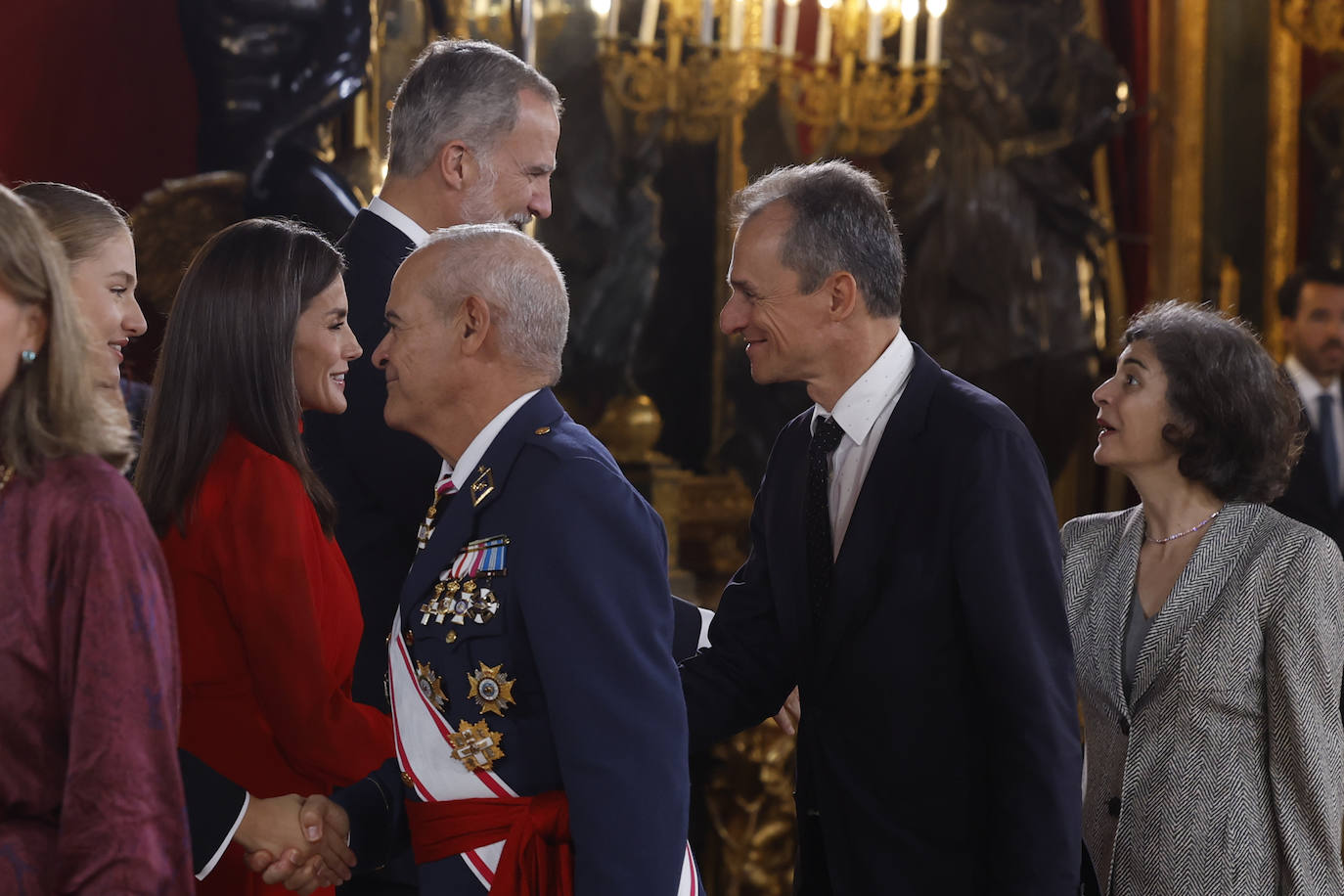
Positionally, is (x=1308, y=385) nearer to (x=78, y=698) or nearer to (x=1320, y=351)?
(x=1320, y=351)

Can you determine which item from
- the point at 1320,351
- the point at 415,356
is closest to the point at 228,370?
the point at 415,356

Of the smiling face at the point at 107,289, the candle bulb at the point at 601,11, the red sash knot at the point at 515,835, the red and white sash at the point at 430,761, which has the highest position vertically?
the candle bulb at the point at 601,11

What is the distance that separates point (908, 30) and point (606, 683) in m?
4.91

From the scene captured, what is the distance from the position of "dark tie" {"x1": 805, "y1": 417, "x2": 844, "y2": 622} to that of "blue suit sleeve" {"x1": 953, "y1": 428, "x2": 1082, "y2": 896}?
0.27m

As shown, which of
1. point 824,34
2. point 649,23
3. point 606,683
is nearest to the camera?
point 606,683

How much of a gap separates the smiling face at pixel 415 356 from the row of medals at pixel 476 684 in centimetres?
27

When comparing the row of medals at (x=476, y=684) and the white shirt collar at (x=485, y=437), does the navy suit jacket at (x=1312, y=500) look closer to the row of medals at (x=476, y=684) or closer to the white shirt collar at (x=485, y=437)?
the white shirt collar at (x=485, y=437)

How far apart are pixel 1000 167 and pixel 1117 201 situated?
1.11 meters

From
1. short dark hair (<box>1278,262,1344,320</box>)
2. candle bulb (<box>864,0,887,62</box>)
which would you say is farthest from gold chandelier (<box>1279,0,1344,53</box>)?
candle bulb (<box>864,0,887,62</box>)

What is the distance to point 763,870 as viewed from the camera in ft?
16.4

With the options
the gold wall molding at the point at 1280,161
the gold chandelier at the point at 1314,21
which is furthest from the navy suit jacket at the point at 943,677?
the gold chandelier at the point at 1314,21

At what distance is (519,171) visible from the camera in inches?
115

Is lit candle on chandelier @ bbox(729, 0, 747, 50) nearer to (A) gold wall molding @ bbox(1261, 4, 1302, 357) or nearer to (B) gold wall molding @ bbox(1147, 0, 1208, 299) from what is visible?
(B) gold wall molding @ bbox(1147, 0, 1208, 299)

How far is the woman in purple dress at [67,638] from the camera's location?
1514 mm
